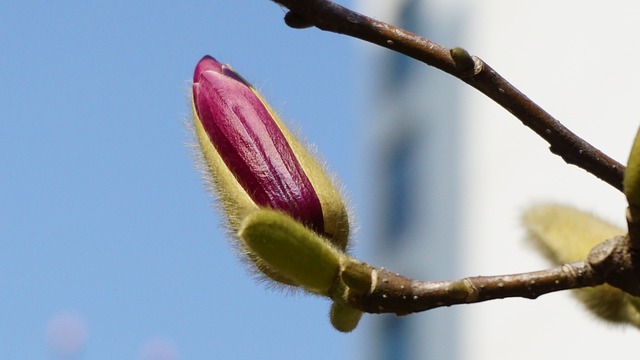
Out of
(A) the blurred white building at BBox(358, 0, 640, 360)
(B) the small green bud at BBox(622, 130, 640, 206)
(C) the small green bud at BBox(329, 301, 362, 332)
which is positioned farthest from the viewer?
(A) the blurred white building at BBox(358, 0, 640, 360)

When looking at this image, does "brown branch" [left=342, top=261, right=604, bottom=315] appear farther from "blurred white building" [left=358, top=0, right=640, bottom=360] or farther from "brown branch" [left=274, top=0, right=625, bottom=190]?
"blurred white building" [left=358, top=0, right=640, bottom=360]

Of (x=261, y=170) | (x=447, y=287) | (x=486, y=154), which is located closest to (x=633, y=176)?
(x=447, y=287)

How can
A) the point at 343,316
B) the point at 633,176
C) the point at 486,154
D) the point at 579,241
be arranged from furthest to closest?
the point at 486,154
the point at 579,241
the point at 343,316
the point at 633,176

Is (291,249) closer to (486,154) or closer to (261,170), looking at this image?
(261,170)

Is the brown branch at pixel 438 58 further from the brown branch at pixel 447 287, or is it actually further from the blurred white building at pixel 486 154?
the blurred white building at pixel 486 154

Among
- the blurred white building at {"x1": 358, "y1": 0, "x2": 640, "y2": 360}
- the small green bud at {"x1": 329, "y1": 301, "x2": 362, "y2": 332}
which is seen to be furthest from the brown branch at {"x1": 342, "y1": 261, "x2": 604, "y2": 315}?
the blurred white building at {"x1": 358, "y1": 0, "x2": 640, "y2": 360}

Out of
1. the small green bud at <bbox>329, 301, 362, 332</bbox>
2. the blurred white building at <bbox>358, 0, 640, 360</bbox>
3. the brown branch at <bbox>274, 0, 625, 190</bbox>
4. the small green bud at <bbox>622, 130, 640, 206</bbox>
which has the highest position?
the blurred white building at <bbox>358, 0, 640, 360</bbox>

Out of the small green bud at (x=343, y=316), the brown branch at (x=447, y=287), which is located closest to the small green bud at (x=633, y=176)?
the brown branch at (x=447, y=287)
